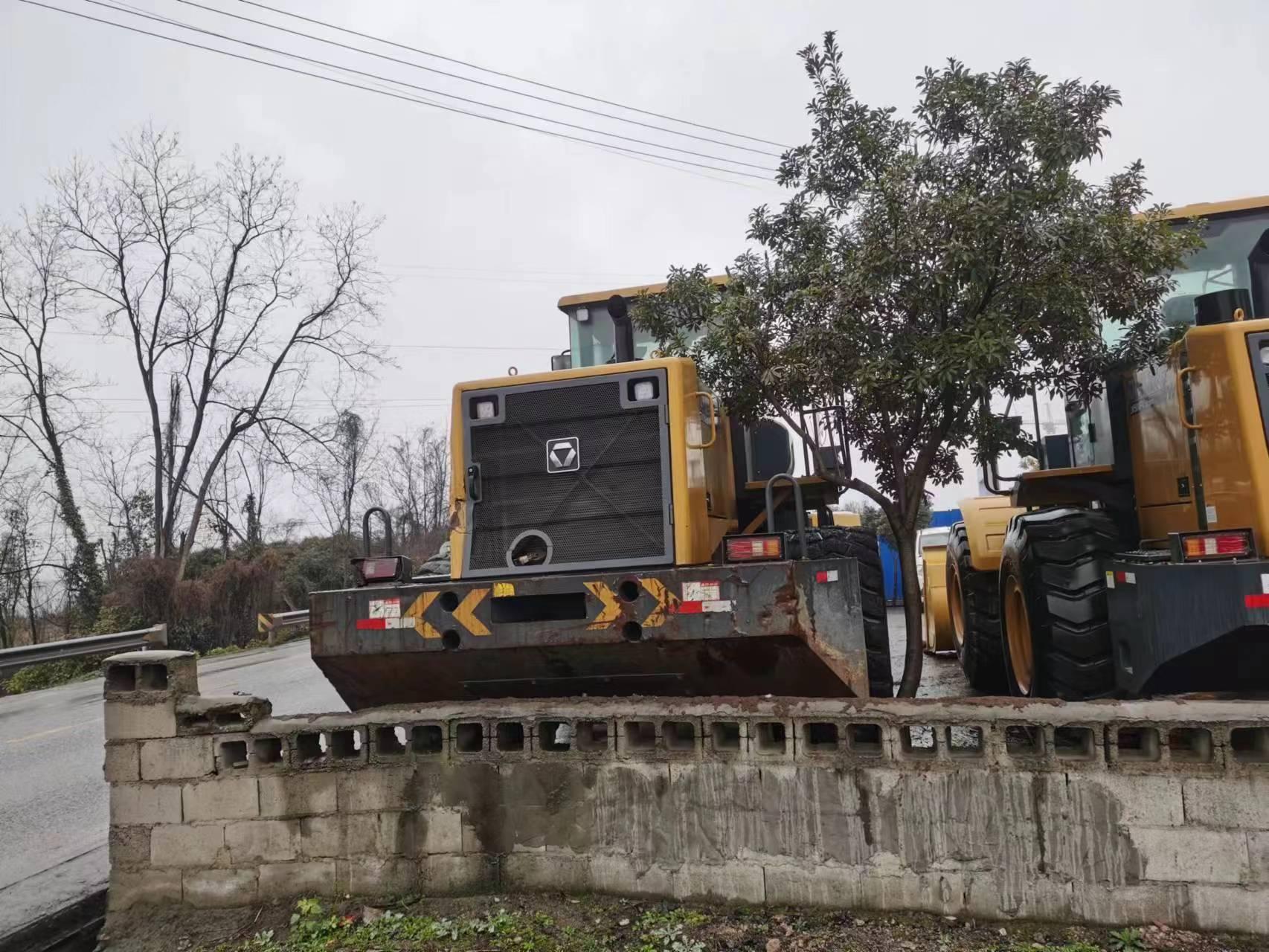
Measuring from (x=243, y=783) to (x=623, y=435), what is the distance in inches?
102

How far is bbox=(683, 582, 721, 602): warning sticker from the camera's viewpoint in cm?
462

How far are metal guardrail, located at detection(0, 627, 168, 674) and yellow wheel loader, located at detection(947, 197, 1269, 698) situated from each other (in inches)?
553

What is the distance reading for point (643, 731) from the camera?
4.29 meters

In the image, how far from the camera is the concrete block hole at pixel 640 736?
421 cm

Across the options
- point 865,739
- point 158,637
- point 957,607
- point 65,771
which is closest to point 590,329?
point 865,739

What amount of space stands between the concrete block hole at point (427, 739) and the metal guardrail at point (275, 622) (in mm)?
18411

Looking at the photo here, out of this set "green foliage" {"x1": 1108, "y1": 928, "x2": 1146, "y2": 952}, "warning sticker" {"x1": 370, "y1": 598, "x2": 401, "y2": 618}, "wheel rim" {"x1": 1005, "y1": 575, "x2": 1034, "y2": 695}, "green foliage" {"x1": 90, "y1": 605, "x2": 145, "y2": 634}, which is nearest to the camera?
"green foliage" {"x1": 1108, "y1": 928, "x2": 1146, "y2": 952}

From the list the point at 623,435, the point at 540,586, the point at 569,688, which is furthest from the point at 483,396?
the point at 569,688

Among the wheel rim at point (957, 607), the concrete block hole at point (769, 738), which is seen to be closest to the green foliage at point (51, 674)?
the wheel rim at point (957, 607)

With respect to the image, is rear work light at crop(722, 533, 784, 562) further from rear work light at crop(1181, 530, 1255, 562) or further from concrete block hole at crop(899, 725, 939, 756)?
rear work light at crop(1181, 530, 1255, 562)

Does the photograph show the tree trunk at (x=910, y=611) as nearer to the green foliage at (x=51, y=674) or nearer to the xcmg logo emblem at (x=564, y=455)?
the xcmg logo emblem at (x=564, y=455)

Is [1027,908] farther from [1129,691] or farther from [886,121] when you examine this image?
[886,121]

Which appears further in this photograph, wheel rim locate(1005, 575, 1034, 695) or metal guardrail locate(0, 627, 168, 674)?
metal guardrail locate(0, 627, 168, 674)

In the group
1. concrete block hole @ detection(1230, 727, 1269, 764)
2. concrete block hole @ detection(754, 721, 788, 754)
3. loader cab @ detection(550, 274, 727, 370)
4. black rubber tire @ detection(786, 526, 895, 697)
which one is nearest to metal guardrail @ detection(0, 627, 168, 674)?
loader cab @ detection(550, 274, 727, 370)
